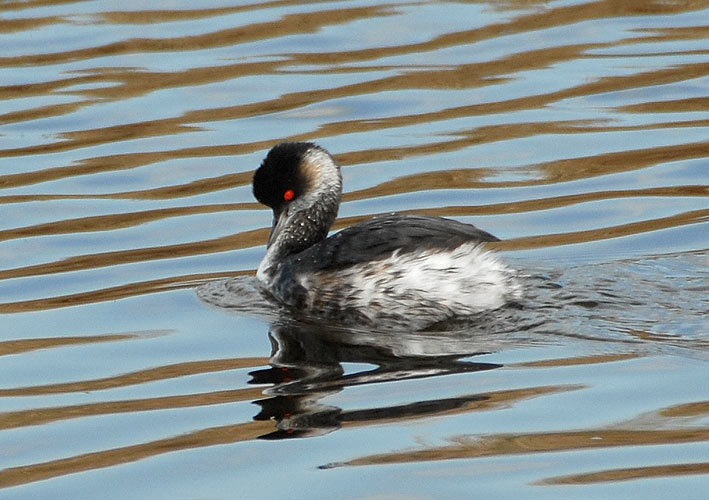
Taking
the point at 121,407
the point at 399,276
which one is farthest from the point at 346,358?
the point at 121,407

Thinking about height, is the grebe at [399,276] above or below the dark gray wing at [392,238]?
below

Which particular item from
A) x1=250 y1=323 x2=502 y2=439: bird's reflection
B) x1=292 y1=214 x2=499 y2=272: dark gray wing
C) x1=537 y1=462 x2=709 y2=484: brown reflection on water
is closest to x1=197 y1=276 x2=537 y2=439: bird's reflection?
x1=250 y1=323 x2=502 y2=439: bird's reflection

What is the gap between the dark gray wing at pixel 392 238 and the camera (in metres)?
7.13

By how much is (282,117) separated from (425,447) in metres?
5.75

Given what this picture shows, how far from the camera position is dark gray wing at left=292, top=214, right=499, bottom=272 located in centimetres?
713

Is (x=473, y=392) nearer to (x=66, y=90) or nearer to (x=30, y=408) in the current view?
(x=30, y=408)

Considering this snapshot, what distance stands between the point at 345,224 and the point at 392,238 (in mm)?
1770

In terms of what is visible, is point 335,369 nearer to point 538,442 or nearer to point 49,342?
point 538,442

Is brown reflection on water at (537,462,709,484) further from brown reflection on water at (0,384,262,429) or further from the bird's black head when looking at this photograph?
the bird's black head

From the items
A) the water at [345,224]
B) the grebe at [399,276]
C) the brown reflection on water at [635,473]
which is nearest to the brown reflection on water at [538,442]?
the water at [345,224]

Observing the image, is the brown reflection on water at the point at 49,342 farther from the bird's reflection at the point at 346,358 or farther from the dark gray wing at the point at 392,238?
the dark gray wing at the point at 392,238

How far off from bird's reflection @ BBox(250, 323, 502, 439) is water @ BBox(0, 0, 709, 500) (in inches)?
0.7

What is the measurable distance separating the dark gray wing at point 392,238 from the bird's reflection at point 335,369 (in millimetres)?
378

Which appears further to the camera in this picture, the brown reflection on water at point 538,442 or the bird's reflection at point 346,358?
the bird's reflection at point 346,358
